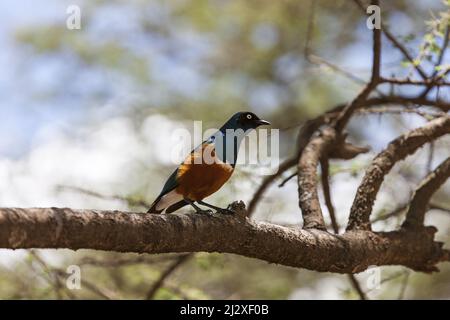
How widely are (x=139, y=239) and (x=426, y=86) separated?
3408 millimetres

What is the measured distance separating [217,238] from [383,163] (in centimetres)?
215

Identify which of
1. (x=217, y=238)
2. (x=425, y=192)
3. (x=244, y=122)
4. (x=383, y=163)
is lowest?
(x=217, y=238)

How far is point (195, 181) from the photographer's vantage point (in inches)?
206

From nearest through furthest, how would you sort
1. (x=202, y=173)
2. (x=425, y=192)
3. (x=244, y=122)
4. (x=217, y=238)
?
(x=217, y=238), (x=202, y=173), (x=244, y=122), (x=425, y=192)

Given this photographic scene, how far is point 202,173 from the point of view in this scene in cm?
518

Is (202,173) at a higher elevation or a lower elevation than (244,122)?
lower

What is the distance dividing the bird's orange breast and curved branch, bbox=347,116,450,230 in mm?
1097

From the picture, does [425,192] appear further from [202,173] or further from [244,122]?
[202,173]

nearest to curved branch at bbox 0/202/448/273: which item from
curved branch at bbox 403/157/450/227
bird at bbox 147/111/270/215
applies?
curved branch at bbox 403/157/450/227

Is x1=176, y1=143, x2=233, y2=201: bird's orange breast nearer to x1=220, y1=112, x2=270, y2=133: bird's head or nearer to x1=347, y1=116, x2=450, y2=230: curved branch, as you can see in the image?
x1=220, y1=112, x2=270, y2=133: bird's head

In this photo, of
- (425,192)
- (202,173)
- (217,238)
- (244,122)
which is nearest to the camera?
(217,238)

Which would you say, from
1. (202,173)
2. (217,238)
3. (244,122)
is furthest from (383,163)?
(217,238)

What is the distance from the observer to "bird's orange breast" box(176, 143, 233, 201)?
5.18 m
